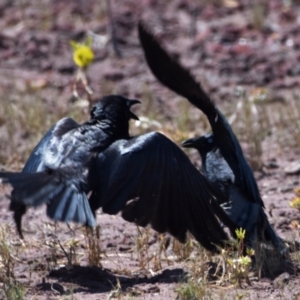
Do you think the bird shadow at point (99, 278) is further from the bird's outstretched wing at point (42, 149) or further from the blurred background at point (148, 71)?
the blurred background at point (148, 71)

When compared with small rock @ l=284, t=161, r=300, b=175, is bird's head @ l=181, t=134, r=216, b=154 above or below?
above

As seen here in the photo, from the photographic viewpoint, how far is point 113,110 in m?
6.73

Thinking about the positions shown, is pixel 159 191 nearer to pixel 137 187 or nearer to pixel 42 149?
pixel 137 187

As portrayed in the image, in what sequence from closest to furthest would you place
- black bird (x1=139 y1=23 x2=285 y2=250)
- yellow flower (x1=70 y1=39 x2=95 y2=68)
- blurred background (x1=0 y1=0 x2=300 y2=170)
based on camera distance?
black bird (x1=139 y1=23 x2=285 y2=250) → yellow flower (x1=70 y1=39 x2=95 y2=68) → blurred background (x1=0 y1=0 x2=300 y2=170)

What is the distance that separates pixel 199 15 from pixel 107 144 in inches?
235

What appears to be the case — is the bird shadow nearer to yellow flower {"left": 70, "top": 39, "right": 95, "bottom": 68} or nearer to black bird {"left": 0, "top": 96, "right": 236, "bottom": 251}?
black bird {"left": 0, "top": 96, "right": 236, "bottom": 251}

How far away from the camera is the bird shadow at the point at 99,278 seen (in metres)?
5.79

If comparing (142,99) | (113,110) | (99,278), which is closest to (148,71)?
(142,99)

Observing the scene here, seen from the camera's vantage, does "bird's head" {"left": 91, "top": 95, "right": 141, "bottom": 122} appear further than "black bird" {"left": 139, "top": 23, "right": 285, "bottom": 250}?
Yes

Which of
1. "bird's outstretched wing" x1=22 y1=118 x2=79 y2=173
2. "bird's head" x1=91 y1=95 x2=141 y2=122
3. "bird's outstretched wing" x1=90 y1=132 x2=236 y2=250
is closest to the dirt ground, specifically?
"bird's outstretched wing" x1=90 y1=132 x2=236 y2=250

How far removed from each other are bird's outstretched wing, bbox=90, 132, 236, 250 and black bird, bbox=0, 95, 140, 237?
0.16m

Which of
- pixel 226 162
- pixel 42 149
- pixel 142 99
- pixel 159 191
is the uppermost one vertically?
pixel 142 99

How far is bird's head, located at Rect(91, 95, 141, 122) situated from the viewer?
6.68 m

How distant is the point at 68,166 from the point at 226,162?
1.15 metres
